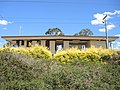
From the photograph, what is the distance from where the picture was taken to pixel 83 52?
1305cm

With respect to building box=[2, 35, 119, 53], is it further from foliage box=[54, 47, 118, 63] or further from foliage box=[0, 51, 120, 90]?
foliage box=[0, 51, 120, 90]

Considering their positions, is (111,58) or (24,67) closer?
(24,67)

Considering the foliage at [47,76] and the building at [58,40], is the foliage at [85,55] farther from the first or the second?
the building at [58,40]

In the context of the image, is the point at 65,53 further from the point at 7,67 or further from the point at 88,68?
the point at 7,67

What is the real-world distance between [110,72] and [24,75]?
10.9 feet

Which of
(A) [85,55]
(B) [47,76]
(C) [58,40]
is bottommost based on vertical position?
(B) [47,76]

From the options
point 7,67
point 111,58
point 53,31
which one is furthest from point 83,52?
point 53,31

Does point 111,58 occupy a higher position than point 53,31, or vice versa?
point 53,31

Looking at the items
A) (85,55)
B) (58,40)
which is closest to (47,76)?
(85,55)

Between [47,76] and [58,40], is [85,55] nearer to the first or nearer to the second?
[47,76]

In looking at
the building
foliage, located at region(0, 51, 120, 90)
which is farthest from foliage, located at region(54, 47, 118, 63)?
the building

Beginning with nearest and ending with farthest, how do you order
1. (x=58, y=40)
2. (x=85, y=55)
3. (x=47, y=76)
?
(x=47, y=76), (x=85, y=55), (x=58, y=40)

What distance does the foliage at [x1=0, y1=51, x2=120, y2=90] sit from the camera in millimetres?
7487

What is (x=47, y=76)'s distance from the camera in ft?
26.6
